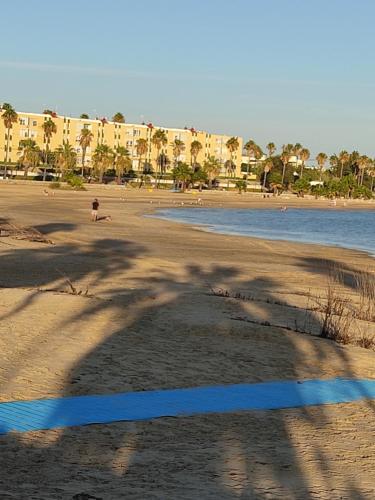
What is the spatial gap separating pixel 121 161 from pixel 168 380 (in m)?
137

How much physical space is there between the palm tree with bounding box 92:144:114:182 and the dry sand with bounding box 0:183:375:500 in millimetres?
122703

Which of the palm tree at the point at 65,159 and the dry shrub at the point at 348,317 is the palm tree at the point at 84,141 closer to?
the palm tree at the point at 65,159

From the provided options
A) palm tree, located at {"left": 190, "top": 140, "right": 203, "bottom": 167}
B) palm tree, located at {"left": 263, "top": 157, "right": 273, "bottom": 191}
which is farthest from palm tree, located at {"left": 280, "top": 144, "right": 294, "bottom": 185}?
palm tree, located at {"left": 190, "top": 140, "right": 203, "bottom": 167}

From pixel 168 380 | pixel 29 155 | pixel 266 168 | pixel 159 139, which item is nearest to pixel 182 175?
pixel 159 139

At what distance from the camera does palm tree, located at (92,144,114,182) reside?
463ft

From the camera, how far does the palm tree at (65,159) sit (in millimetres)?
136625

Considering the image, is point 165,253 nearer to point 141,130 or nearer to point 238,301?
point 238,301

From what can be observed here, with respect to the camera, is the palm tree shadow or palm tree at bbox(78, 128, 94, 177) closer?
the palm tree shadow

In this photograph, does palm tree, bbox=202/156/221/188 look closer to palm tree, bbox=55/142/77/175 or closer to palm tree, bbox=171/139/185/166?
palm tree, bbox=171/139/185/166

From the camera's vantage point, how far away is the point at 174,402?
26.6 feet

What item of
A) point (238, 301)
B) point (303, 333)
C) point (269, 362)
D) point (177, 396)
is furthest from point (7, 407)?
point (238, 301)

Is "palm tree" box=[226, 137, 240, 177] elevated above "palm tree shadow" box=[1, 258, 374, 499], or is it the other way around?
"palm tree" box=[226, 137, 240, 177]

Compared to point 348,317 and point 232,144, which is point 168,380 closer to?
point 348,317

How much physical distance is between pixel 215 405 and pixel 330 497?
2.56 meters
